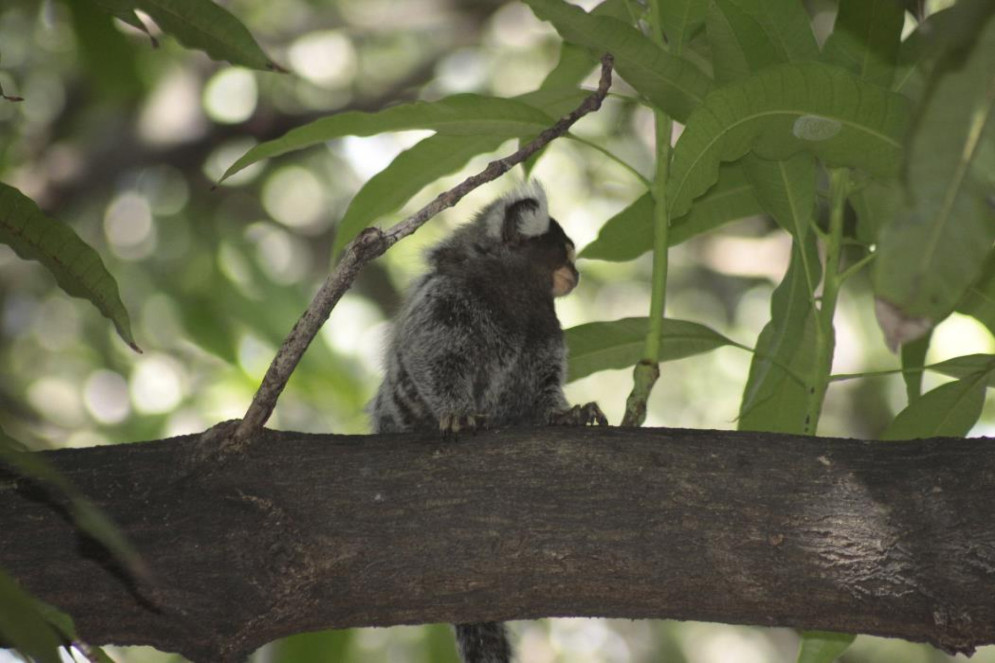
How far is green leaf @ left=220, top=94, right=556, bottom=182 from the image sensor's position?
268 centimetres

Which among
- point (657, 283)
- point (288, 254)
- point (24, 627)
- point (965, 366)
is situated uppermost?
point (288, 254)

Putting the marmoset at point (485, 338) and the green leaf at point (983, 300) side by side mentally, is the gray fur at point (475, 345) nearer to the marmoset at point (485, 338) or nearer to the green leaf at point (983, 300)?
the marmoset at point (485, 338)

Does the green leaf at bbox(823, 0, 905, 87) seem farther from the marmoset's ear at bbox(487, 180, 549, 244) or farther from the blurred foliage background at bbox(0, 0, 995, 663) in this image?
the blurred foliage background at bbox(0, 0, 995, 663)

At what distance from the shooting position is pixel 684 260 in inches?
333

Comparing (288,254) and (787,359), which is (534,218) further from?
(288,254)

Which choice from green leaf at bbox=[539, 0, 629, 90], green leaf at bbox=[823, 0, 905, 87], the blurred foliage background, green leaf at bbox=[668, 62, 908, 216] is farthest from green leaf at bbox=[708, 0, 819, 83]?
the blurred foliage background

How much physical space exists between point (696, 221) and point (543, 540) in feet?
4.09

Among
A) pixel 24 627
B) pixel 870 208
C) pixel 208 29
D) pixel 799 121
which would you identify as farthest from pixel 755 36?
pixel 24 627

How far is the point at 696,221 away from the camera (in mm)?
3172

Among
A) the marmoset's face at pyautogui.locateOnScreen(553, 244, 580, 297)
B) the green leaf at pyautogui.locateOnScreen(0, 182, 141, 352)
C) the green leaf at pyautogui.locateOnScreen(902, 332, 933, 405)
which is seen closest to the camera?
the green leaf at pyautogui.locateOnScreen(0, 182, 141, 352)

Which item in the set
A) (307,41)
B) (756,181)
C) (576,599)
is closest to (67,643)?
(576,599)

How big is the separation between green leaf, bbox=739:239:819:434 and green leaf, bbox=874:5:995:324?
135 centimetres

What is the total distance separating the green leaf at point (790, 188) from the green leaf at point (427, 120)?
53 centimetres

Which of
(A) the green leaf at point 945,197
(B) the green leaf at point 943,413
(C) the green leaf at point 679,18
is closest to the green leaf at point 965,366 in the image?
(B) the green leaf at point 943,413
